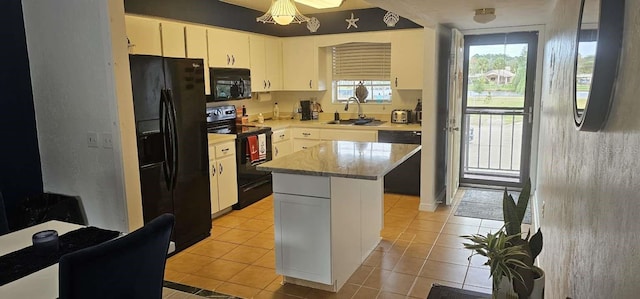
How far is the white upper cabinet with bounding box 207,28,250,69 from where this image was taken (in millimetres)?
4934

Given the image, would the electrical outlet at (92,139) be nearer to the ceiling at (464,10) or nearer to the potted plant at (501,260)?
the ceiling at (464,10)

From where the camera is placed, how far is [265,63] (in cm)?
599

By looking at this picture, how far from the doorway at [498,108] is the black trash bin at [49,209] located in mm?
4559

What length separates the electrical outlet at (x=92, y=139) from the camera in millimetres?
3264

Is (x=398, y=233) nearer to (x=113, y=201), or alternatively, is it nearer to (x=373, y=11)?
(x=113, y=201)

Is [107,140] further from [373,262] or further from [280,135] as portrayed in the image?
[280,135]

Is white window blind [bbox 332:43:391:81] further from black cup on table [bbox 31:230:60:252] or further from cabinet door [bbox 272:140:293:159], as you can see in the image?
black cup on table [bbox 31:230:60:252]

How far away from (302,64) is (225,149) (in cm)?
215

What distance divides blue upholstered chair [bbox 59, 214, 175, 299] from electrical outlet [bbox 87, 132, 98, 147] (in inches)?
70.3

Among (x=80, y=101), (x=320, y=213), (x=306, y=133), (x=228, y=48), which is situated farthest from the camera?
(x=306, y=133)

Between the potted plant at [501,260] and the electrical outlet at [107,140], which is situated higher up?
the electrical outlet at [107,140]

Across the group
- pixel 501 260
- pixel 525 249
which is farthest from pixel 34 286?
pixel 525 249

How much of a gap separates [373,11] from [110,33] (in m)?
3.64

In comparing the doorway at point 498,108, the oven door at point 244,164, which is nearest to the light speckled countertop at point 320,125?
the oven door at point 244,164
